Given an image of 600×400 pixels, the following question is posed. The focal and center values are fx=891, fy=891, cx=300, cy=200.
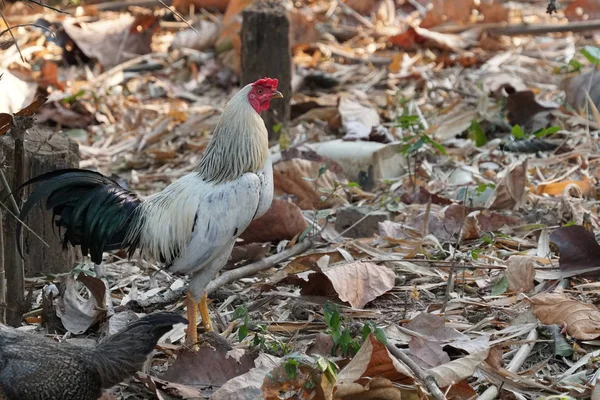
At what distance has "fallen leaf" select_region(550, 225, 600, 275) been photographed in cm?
434

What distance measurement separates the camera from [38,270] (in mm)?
4883

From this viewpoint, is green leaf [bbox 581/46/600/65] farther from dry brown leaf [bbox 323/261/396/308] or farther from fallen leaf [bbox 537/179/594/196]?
dry brown leaf [bbox 323/261/396/308]

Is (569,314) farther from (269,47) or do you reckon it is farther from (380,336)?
(269,47)

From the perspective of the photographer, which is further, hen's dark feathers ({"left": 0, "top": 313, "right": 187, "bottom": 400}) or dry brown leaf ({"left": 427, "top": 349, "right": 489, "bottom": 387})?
dry brown leaf ({"left": 427, "top": 349, "right": 489, "bottom": 387})

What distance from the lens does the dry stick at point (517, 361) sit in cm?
339

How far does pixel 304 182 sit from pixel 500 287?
172cm

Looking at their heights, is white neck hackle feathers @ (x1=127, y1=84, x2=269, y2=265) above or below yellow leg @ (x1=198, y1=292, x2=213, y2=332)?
above

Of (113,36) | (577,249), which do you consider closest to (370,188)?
(577,249)

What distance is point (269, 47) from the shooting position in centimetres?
681

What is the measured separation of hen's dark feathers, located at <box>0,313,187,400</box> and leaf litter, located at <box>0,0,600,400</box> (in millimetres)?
221

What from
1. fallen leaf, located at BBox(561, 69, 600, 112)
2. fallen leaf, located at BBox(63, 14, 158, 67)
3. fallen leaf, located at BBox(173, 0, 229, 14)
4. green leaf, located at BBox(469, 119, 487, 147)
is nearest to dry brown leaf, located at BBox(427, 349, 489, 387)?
green leaf, located at BBox(469, 119, 487, 147)

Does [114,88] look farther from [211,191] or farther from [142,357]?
[142,357]

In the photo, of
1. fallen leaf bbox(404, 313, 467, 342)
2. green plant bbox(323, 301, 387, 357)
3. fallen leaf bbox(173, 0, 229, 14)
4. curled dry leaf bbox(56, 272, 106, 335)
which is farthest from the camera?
fallen leaf bbox(173, 0, 229, 14)

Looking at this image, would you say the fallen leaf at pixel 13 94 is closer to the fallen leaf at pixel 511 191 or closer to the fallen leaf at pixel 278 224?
the fallen leaf at pixel 278 224
